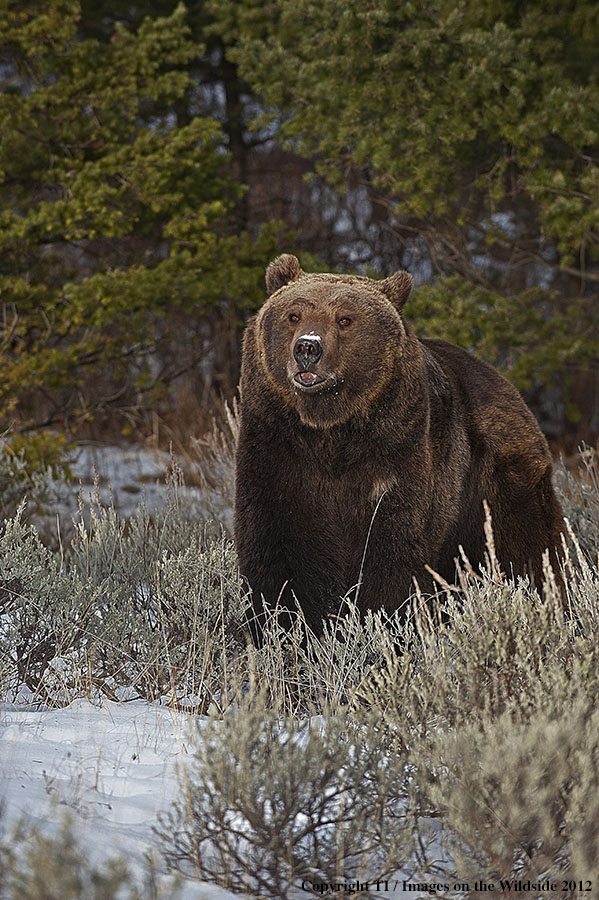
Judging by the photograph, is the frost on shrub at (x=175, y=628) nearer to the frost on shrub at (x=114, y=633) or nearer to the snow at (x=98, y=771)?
the frost on shrub at (x=114, y=633)

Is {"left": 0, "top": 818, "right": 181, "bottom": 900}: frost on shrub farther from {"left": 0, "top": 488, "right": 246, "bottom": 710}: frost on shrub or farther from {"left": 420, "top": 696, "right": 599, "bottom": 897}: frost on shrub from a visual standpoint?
{"left": 0, "top": 488, "right": 246, "bottom": 710}: frost on shrub

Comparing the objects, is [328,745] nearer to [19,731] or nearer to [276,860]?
[276,860]

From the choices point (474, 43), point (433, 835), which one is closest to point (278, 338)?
point (433, 835)

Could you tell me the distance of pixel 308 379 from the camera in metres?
3.32

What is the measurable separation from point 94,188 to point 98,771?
6.84 m

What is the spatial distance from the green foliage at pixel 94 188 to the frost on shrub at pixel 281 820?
6273mm

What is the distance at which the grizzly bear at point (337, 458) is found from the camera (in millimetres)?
3445

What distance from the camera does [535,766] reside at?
6.73ft

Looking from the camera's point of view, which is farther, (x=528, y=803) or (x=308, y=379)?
(x=308, y=379)

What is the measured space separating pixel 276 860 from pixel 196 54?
818 centimetres

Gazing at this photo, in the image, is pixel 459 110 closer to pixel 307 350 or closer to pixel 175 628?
pixel 307 350

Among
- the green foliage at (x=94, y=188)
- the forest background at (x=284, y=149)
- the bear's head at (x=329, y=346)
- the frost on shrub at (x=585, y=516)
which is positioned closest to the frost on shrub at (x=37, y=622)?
the bear's head at (x=329, y=346)

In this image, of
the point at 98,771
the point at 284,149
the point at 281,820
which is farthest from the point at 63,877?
the point at 284,149

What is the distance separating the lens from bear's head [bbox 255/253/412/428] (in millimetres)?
3348
